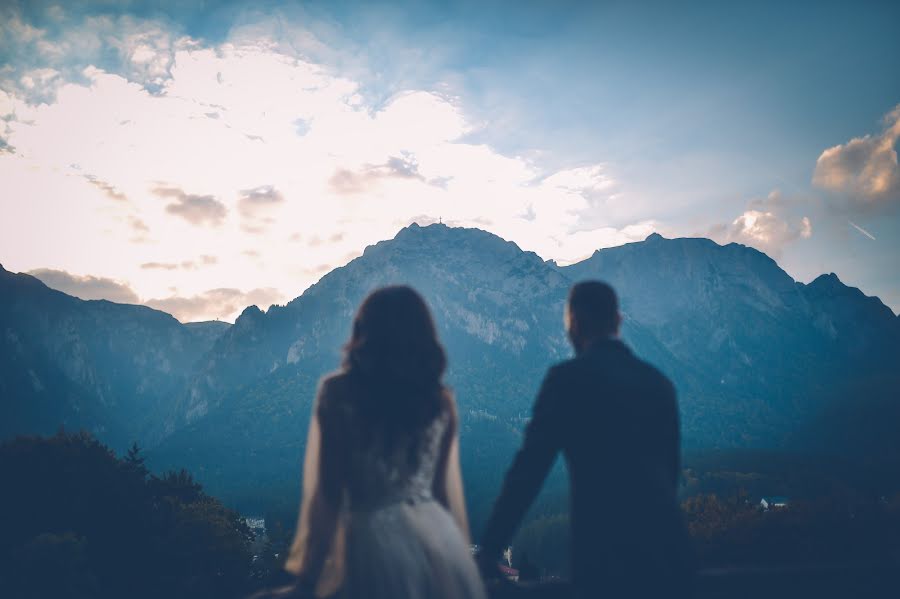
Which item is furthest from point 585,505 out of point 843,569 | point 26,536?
point 26,536

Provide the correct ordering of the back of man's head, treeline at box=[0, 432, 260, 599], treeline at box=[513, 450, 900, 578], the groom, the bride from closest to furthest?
1. the groom
2. the bride
3. the back of man's head
4. treeline at box=[0, 432, 260, 599]
5. treeline at box=[513, 450, 900, 578]

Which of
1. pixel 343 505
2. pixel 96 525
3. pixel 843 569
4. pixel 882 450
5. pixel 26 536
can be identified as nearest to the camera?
pixel 343 505

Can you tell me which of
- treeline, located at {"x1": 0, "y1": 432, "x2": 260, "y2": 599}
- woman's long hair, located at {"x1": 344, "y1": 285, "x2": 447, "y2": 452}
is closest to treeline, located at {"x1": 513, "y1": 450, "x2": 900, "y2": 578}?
woman's long hair, located at {"x1": 344, "y1": 285, "x2": 447, "y2": 452}

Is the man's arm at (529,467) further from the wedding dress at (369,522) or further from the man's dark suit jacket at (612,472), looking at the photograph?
the wedding dress at (369,522)

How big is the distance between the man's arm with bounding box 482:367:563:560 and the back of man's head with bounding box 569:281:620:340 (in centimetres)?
50

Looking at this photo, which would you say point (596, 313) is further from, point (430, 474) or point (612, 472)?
point (430, 474)

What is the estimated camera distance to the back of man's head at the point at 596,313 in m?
3.31

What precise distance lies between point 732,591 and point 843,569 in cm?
95

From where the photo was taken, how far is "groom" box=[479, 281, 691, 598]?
2.71 m

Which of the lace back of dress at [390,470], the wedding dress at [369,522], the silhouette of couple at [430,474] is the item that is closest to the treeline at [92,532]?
the wedding dress at [369,522]

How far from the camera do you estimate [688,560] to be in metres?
2.79

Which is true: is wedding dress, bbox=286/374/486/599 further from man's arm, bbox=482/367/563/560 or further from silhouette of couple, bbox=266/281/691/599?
man's arm, bbox=482/367/563/560

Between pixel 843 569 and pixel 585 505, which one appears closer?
pixel 585 505

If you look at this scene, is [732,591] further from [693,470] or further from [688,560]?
[693,470]
